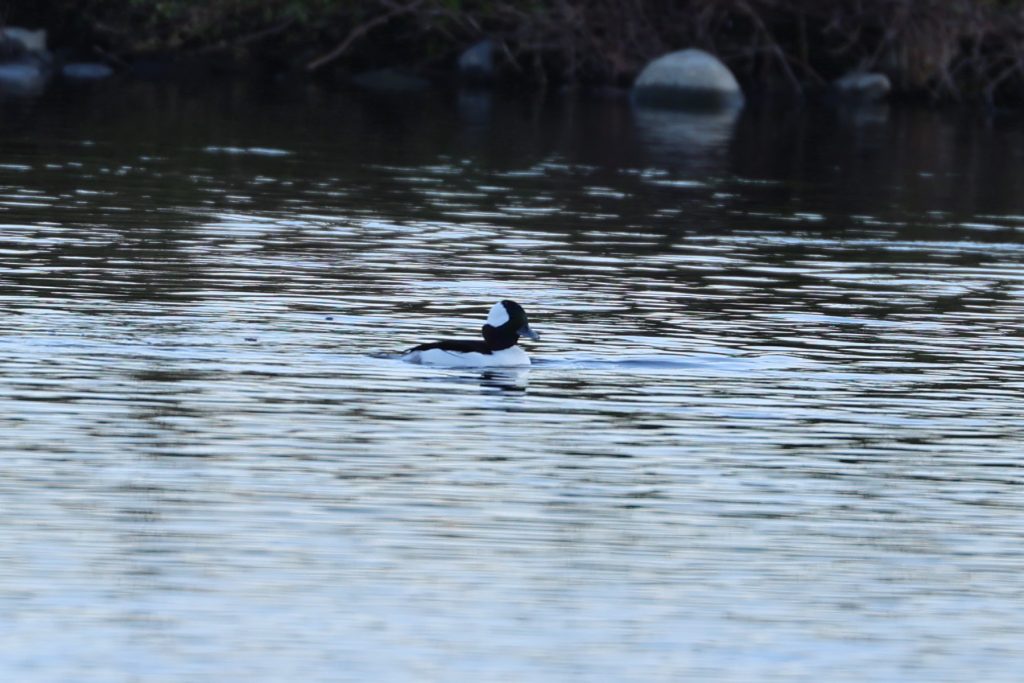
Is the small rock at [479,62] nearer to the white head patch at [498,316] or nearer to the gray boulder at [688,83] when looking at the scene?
the gray boulder at [688,83]

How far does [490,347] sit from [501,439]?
2.27 metres

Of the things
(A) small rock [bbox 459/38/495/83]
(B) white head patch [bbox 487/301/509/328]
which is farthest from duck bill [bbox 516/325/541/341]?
(A) small rock [bbox 459/38/495/83]

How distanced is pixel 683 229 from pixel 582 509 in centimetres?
1236

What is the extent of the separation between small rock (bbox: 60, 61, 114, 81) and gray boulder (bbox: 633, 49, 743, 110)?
1116 cm

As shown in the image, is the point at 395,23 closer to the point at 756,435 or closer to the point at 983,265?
the point at 983,265

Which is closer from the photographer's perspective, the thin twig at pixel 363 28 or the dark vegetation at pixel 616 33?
the dark vegetation at pixel 616 33

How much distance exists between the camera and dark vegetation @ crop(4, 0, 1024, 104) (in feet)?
140

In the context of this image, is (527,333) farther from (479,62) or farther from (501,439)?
(479,62)

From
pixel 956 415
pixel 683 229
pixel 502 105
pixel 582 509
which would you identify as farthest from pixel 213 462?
pixel 502 105

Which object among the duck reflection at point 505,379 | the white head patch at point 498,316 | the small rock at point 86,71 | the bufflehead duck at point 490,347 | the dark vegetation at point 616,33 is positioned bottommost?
the duck reflection at point 505,379

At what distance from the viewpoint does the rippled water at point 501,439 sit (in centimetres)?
839

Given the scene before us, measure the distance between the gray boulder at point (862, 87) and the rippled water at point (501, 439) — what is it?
65.3ft

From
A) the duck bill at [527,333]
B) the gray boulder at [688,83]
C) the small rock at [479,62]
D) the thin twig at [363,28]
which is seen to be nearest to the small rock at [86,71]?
the thin twig at [363,28]

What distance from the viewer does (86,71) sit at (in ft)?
150
